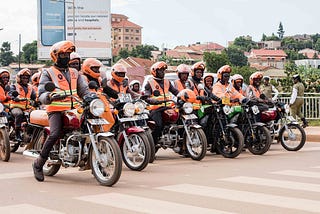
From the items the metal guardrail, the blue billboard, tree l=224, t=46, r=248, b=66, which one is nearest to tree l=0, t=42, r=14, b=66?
tree l=224, t=46, r=248, b=66

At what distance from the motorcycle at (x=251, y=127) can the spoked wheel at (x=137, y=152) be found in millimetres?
3089

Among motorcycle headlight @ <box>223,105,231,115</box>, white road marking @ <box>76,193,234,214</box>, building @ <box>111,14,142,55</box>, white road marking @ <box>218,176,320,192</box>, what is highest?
building @ <box>111,14,142,55</box>

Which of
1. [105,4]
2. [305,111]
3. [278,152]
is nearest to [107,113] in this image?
[278,152]

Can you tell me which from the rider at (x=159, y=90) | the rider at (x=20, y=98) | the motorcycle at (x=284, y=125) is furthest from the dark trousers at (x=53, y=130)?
the motorcycle at (x=284, y=125)

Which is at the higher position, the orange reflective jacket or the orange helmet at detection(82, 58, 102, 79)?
the orange helmet at detection(82, 58, 102, 79)

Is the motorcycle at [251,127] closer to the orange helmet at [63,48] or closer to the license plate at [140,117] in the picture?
the license plate at [140,117]

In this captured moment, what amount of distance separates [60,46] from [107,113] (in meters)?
1.51

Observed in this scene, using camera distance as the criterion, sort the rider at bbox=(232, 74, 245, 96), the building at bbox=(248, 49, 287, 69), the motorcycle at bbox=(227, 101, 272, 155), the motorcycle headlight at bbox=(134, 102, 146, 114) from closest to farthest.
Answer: the motorcycle headlight at bbox=(134, 102, 146, 114) < the motorcycle at bbox=(227, 101, 272, 155) < the rider at bbox=(232, 74, 245, 96) < the building at bbox=(248, 49, 287, 69)

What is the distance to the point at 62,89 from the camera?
9.15 m

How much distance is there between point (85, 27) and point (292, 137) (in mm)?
35659

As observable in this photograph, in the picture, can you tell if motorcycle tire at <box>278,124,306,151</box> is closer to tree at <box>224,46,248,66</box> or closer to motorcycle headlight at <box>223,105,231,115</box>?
motorcycle headlight at <box>223,105,231,115</box>

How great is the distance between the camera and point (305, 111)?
71.5 ft

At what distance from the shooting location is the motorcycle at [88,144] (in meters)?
8.62

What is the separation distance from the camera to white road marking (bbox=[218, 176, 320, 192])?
8578 millimetres
